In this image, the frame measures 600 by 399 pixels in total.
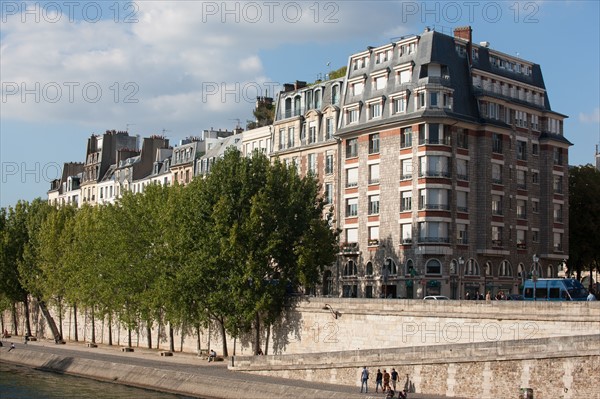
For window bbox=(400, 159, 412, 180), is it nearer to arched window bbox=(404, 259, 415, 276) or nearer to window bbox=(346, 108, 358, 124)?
arched window bbox=(404, 259, 415, 276)

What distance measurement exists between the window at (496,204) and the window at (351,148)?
11805 millimetres

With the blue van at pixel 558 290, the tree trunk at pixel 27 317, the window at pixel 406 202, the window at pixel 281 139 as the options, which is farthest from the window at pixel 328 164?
the tree trunk at pixel 27 317

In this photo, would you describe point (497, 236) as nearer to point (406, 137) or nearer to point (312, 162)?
point (406, 137)

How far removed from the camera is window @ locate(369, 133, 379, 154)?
262 ft

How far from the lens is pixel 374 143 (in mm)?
80062

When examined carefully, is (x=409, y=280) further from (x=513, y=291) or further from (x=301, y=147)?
(x=301, y=147)

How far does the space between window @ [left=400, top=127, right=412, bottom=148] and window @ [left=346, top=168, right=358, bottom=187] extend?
20.1 ft

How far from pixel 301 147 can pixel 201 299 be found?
25541 mm

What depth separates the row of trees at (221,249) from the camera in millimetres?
66375

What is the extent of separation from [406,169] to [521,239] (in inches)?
496

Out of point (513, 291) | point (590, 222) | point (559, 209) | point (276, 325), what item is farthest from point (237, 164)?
point (590, 222)

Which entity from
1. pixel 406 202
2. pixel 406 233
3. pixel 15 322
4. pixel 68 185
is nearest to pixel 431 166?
pixel 406 202

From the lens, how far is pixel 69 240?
92.8 metres

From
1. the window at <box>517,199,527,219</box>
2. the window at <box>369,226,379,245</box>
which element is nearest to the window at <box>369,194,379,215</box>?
the window at <box>369,226,379,245</box>
